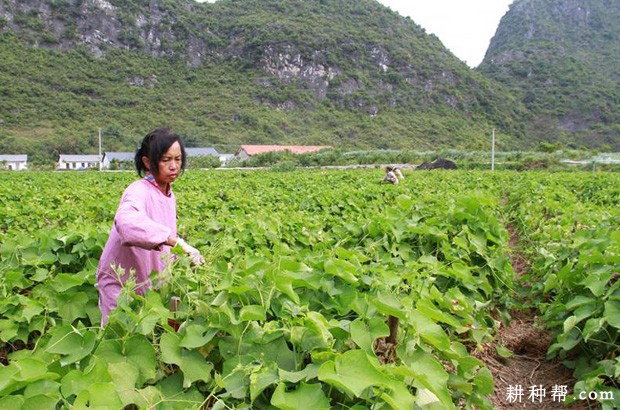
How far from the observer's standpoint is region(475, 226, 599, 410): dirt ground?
3.29m

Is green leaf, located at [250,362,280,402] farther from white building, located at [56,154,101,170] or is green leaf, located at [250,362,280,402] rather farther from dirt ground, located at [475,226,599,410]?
white building, located at [56,154,101,170]

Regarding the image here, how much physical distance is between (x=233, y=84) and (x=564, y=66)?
53.7 metres

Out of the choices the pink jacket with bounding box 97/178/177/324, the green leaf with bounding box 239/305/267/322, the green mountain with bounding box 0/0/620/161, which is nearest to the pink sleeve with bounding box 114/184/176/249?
the pink jacket with bounding box 97/178/177/324

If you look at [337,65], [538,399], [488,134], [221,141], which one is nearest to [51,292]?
[538,399]

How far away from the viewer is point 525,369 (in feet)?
12.3

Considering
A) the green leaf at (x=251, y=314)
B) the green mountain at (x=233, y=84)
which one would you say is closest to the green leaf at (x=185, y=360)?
the green leaf at (x=251, y=314)

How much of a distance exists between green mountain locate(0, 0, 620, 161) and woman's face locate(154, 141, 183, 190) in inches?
2223

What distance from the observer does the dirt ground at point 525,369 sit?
3293 mm

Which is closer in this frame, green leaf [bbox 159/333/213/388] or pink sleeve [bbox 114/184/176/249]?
green leaf [bbox 159/333/213/388]

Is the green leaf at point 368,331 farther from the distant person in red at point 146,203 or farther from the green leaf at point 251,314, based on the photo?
the distant person in red at point 146,203

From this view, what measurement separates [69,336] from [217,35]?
3844 inches

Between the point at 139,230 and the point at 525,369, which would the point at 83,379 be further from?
the point at 525,369

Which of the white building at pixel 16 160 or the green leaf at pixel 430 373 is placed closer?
the green leaf at pixel 430 373

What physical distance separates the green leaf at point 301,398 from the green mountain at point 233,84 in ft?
191
